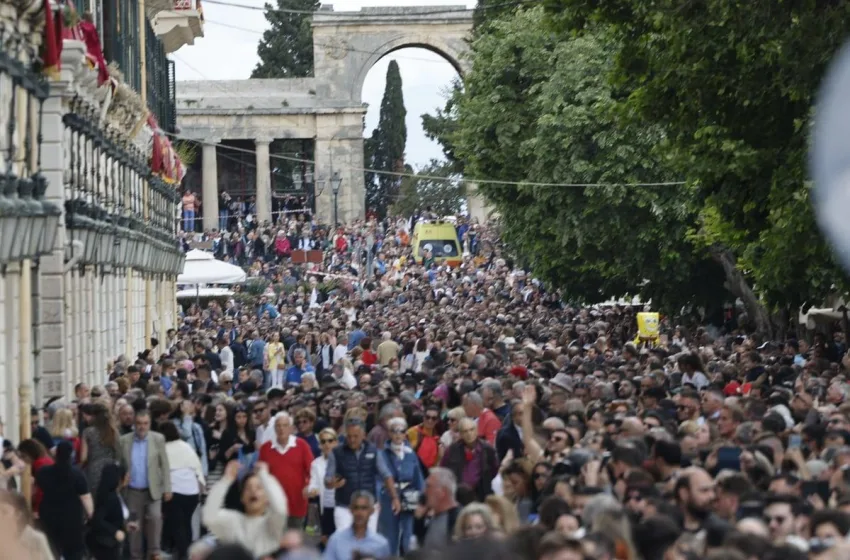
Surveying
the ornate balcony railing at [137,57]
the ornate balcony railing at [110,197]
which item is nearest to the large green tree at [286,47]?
the ornate balcony railing at [137,57]

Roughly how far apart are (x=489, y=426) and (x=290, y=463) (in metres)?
2.29

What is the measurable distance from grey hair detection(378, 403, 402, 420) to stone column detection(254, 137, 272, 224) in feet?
239

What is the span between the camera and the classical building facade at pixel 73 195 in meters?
19.7

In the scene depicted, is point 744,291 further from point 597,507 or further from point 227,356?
point 597,507

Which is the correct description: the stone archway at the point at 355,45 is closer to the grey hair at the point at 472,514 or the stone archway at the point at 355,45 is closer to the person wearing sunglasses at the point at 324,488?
the person wearing sunglasses at the point at 324,488

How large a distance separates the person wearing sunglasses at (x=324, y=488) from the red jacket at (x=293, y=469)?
2.6 inches

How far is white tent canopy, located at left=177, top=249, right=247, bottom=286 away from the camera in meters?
40.4

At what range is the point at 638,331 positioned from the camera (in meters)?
41.0

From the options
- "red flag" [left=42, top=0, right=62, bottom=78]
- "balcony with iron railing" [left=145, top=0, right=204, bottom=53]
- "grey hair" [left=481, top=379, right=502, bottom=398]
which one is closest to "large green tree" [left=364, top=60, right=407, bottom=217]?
"balcony with iron railing" [left=145, top=0, right=204, bottom=53]

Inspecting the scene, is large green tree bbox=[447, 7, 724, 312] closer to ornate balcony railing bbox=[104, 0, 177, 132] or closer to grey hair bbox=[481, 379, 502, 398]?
ornate balcony railing bbox=[104, 0, 177, 132]

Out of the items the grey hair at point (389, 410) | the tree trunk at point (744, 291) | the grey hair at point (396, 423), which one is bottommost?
the grey hair at point (396, 423)

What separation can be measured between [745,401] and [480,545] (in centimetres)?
881

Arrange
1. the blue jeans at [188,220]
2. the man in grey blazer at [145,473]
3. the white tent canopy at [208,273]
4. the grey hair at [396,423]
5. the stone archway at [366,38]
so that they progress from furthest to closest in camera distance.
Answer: the stone archway at [366,38] → the blue jeans at [188,220] → the white tent canopy at [208,273] → the man in grey blazer at [145,473] → the grey hair at [396,423]

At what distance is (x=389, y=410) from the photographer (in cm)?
1555
